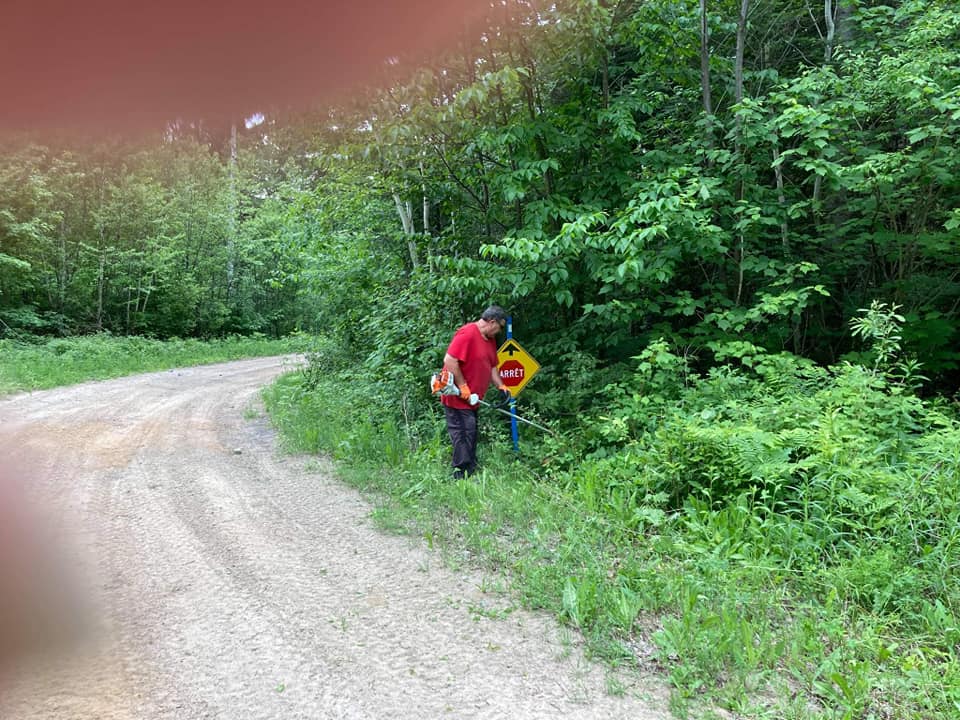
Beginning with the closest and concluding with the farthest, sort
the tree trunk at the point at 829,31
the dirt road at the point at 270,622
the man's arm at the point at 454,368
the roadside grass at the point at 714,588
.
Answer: the dirt road at the point at 270,622 < the roadside grass at the point at 714,588 < the man's arm at the point at 454,368 < the tree trunk at the point at 829,31

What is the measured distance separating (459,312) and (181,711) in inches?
237

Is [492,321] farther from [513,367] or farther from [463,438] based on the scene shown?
[463,438]

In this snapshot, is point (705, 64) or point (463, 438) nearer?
point (463, 438)

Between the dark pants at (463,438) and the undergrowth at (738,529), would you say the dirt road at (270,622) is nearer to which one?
the undergrowth at (738,529)

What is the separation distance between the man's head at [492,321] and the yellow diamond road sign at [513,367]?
439 millimetres

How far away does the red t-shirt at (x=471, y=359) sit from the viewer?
5.65 metres

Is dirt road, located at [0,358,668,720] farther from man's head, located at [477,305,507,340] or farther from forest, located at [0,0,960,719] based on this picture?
man's head, located at [477,305,507,340]

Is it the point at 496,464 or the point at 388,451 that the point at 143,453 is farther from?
the point at 496,464

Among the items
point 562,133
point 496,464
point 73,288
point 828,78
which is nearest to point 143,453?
point 496,464

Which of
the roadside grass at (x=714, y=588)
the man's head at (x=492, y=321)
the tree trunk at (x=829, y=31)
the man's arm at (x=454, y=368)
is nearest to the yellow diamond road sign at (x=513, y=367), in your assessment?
the man's head at (x=492, y=321)

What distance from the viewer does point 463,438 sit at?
18.5ft

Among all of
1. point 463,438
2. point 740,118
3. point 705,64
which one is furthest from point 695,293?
point 463,438

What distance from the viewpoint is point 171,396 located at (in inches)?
438

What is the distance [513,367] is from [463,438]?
3.27 feet
